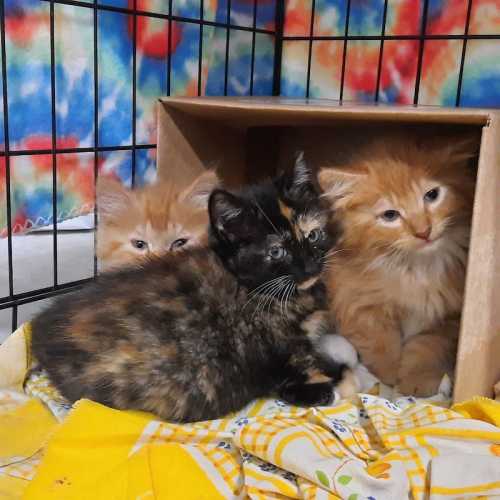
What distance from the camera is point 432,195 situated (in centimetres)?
116

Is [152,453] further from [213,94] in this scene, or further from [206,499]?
[213,94]

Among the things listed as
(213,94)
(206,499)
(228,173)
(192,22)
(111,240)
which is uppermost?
(192,22)

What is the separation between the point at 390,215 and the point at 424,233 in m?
0.08

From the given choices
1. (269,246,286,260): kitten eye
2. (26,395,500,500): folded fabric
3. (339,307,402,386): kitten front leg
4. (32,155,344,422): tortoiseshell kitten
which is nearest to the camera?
(26,395,500,500): folded fabric

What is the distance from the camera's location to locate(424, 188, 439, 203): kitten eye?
1.16 meters

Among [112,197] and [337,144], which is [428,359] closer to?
[337,144]

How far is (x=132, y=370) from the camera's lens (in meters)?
0.98

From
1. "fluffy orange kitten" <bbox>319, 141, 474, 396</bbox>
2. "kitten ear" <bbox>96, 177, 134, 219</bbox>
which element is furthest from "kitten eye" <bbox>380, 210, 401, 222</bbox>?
"kitten ear" <bbox>96, 177, 134, 219</bbox>

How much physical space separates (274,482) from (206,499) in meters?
0.10

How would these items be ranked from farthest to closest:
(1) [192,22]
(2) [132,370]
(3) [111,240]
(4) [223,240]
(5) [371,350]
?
(1) [192,22], (3) [111,240], (5) [371,350], (4) [223,240], (2) [132,370]

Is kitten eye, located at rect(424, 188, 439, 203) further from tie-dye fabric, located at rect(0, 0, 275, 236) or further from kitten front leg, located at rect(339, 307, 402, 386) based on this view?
tie-dye fabric, located at rect(0, 0, 275, 236)

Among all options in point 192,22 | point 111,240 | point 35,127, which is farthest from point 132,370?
point 192,22

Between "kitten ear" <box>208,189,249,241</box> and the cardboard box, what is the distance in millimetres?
219

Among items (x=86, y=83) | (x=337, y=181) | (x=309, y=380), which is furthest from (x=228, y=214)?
(x=86, y=83)
